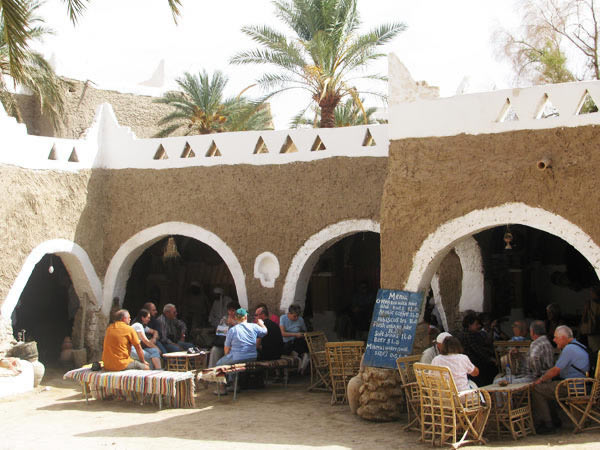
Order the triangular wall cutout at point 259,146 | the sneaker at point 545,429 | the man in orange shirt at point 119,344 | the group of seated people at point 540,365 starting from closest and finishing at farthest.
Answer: the group of seated people at point 540,365 < the sneaker at point 545,429 < the man in orange shirt at point 119,344 < the triangular wall cutout at point 259,146

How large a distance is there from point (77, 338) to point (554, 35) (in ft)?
42.3

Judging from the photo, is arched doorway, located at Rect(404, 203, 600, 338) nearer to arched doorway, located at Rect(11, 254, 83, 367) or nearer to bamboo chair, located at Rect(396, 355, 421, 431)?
bamboo chair, located at Rect(396, 355, 421, 431)

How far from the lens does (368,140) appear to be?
10797 millimetres

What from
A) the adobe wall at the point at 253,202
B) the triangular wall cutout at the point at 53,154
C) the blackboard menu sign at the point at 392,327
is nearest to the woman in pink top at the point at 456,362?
the blackboard menu sign at the point at 392,327

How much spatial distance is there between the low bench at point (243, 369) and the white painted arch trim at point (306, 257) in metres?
1.13

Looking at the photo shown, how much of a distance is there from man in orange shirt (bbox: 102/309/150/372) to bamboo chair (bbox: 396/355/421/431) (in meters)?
3.39

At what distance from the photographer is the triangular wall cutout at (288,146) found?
11465 millimetres

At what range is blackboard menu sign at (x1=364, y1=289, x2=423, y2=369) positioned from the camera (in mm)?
8305

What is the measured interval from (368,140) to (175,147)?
3394 millimetres

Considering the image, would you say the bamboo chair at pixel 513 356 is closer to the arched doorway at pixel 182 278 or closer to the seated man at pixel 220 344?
the seated man at pixel 220 344

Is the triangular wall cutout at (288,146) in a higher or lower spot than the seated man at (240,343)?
higher

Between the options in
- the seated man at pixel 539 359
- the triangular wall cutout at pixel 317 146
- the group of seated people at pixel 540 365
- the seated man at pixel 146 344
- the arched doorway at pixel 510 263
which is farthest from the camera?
the triangular wall cutout at pixel 317 146

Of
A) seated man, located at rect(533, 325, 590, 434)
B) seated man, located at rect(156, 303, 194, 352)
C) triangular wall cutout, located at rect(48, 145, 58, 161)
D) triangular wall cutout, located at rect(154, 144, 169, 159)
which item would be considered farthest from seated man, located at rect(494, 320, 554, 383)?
triangular wall cutout, located at rect(48, 145, 58, 161)

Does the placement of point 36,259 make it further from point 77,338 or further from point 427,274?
point 427,274
